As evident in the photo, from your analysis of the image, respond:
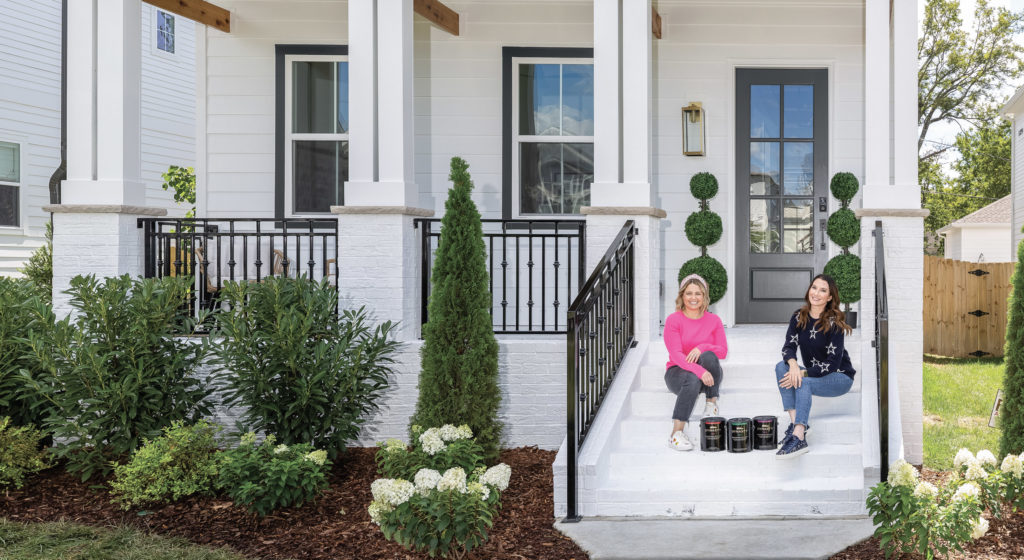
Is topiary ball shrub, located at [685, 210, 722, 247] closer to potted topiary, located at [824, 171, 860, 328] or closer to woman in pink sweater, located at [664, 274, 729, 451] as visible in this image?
potted topiary, located at [824, 171, 860, 328]

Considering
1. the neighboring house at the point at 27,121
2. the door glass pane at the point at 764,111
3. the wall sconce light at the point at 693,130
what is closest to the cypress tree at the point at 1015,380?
A: the door glass pane at the point at 764,111

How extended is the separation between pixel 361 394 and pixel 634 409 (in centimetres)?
175

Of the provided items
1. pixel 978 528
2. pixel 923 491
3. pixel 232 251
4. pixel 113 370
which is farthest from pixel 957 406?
pixel 113 370

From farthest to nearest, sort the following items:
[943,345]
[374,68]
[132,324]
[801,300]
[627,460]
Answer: [943,345]
[801,300]
[374,68]
[132,324]
[627,460]

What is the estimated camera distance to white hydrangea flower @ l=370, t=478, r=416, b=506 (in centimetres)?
402

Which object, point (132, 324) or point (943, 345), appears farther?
point (943, 345)

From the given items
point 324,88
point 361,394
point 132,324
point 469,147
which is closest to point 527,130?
point 469,147

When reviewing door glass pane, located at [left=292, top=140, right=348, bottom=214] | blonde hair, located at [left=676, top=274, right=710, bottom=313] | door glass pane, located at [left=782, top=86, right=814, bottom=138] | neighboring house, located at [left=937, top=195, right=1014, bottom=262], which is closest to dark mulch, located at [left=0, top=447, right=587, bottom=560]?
blonde hair, located at [left=676, top=274, right=710, bottom=313]

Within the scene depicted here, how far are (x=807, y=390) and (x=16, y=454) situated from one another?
4.73m

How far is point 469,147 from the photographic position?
27.1 ft

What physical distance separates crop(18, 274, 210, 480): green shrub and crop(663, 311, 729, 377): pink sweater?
2926mm

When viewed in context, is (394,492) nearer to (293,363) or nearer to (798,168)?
(293,363)

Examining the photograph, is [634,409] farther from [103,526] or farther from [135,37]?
[135,37]

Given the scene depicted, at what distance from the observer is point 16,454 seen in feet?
18.2
